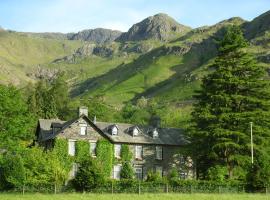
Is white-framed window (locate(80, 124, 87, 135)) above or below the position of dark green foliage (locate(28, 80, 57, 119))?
below

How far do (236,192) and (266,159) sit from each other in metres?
4.78

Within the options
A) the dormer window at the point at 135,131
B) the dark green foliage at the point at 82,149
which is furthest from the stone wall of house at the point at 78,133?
the dormer window at the point at 135,131

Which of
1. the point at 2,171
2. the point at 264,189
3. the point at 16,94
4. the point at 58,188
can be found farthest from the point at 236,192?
the point at 16,94

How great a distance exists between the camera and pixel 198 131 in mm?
62719

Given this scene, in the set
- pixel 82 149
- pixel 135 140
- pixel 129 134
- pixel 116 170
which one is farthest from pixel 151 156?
pixel 82 149

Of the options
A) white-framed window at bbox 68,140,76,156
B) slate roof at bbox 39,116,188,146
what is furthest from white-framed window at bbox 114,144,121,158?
white-framed window at bbox 68,140,76,156

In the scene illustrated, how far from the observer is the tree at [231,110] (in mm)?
61656

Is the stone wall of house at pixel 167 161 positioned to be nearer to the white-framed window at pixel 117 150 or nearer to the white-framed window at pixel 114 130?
the white-framed window at pixel 117 150

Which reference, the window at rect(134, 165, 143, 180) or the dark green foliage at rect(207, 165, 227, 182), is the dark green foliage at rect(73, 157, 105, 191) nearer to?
the dark green foliage at rect(207, 165, 227, 182)

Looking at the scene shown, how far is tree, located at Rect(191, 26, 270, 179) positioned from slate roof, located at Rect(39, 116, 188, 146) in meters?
9.20

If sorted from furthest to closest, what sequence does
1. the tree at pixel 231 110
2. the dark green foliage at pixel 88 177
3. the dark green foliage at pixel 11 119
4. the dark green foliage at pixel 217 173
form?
1. the dark green foliage at pixel 11 119
2. the tree at pixel 231 110
3. the dark green foliage at pixel 217 173
4. the dark green foliage at pixel 88 177

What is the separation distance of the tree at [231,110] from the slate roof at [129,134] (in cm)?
920

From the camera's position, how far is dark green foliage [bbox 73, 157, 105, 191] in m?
47.5

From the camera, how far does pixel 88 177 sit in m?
47.5
